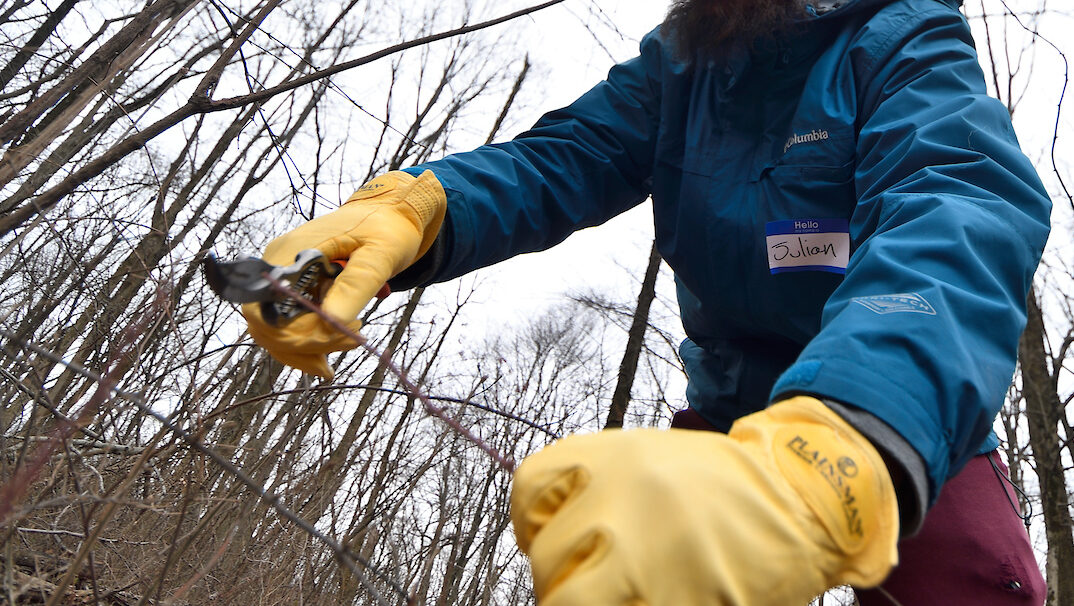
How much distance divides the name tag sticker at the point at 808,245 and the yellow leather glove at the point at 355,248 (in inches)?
30.4

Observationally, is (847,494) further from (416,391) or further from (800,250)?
(800,250)

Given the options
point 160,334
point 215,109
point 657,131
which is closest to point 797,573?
point 657,131

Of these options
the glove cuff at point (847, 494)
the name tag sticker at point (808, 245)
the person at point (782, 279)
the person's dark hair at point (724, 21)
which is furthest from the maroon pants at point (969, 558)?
the person's dark hair at point (724, 21)

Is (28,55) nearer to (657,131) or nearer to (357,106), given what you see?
(357,106)

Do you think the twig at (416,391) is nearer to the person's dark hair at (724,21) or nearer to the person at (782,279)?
the person at (782,279)

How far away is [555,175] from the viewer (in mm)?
1898

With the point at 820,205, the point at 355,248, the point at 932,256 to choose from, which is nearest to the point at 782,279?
the point at 820,205

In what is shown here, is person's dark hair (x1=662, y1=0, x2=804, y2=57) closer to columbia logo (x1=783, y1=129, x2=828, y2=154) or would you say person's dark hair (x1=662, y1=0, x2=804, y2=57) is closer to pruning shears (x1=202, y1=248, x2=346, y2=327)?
columbia logo (x1=783, y1=129, x2=828, y2=154)

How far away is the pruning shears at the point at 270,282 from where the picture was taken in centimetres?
116

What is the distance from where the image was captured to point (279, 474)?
2428 mm

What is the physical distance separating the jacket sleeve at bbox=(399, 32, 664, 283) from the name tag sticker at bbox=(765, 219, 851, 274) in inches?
21.0

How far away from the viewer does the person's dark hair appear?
1765mm

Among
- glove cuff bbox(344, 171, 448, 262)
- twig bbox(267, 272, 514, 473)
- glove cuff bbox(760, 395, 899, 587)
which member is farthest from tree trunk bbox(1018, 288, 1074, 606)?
twig bbox(267, 272, 514, 473)

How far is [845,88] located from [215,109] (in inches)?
66.4
